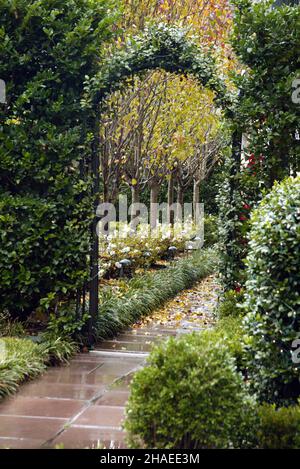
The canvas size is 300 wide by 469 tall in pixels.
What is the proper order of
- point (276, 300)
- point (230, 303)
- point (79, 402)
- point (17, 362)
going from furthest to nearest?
point (230, 303), point (17, 362), point (79, 402), point (276, 300)

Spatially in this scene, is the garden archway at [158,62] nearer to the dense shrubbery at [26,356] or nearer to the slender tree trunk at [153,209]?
the dense shrubbery at [26,356]

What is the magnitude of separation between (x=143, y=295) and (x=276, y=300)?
5584 mm

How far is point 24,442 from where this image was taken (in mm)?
4164

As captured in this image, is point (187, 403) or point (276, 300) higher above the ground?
point (276, 300)

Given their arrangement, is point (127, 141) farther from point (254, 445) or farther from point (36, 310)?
point (254, 445)

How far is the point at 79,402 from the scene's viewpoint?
513cm

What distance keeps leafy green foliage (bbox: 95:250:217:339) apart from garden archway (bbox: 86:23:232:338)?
713 millimetres

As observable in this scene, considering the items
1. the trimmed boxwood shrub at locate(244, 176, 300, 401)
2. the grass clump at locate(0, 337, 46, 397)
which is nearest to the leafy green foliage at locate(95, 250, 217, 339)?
the grass clump at locate(0, 337, 46, 397)

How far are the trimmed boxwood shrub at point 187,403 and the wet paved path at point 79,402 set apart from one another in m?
0.49

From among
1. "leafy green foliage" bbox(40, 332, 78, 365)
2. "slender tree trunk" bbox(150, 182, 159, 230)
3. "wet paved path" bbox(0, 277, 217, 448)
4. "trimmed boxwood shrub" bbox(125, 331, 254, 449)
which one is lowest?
"wet paved path" bbox(0, 277, 217, 448)

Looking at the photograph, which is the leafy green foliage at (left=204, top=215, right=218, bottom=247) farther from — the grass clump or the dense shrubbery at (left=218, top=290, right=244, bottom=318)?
the grass clump

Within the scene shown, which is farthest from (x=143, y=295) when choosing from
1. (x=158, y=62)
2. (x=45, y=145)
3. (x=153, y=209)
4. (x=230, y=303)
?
(x=153, y=209)

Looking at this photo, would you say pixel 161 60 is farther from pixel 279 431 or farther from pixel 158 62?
pixel 279 431

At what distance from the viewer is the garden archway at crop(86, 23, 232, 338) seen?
23.6ft
